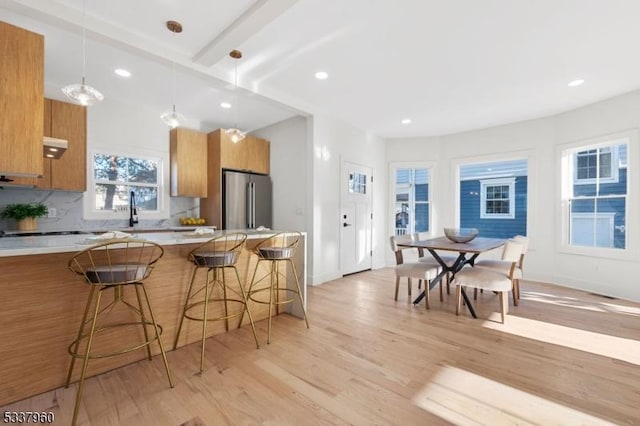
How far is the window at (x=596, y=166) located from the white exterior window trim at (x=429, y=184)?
7.12 feet

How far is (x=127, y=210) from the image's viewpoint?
4.35 m

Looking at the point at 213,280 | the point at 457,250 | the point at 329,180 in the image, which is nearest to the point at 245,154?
the point at 329,180

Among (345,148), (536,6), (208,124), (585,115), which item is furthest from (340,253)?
(585,115)

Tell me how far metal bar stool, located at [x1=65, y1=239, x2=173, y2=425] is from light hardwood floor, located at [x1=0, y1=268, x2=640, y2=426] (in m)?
0.19

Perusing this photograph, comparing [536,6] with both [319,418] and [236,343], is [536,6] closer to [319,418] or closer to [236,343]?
[319,418]

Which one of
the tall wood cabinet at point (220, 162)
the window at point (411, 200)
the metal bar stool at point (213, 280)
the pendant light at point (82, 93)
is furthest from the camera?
the window at point (411, 200)

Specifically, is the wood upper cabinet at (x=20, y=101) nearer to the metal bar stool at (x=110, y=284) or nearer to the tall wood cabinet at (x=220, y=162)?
the metal bar stool at (x=110, y=284)

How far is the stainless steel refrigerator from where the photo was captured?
4664 mm

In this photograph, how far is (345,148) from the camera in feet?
16.7

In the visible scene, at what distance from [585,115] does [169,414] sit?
6032 millimetres

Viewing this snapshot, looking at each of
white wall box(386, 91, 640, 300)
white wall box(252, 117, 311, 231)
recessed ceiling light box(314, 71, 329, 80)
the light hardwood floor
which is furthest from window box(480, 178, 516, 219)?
recessed ceiling light box(314, 71, 329, 80)

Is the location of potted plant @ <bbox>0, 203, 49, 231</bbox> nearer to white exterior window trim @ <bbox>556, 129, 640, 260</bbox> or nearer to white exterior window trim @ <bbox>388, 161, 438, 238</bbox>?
white exterior window trim @ <bbox>388, 161, 438, 238</bbox>

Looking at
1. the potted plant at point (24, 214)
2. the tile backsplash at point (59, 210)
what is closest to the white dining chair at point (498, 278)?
the tile backsplash at point (59, 210)

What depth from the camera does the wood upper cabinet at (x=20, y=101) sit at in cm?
205
